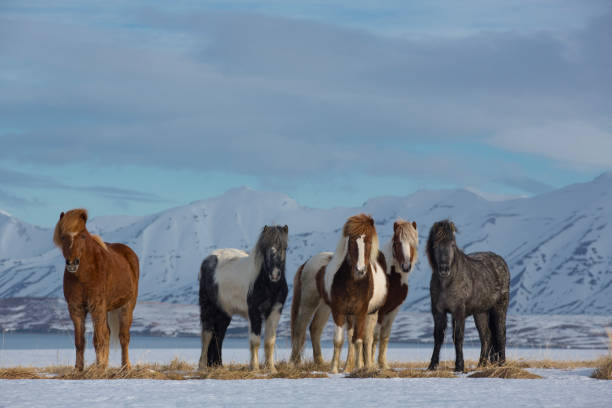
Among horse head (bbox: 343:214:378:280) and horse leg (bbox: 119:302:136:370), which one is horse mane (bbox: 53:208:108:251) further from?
horse head (bbox: 343:214:378:280)

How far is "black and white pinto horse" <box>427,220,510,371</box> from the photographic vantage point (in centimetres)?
1455

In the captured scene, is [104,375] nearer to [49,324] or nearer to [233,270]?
[233,270]

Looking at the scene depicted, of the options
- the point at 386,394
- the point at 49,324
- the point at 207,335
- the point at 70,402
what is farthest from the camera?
the point at 49,324

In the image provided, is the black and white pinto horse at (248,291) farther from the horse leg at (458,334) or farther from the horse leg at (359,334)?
the horse leg at (458,334)

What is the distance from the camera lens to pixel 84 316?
13352 mm

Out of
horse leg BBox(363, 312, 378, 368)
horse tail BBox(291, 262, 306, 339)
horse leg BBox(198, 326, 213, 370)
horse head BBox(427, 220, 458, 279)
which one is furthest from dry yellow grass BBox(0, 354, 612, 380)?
horse head BBox(427, 220, 458, 279)

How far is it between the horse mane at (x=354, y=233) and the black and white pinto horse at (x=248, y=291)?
894 mm

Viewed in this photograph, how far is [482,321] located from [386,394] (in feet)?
18.6

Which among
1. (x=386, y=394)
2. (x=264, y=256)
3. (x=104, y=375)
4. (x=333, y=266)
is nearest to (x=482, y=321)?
(x=333, y=266)

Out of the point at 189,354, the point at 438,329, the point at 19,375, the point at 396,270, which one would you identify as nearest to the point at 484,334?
the point at 438,329

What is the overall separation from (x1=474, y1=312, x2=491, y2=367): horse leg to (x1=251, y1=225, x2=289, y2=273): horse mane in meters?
4.15

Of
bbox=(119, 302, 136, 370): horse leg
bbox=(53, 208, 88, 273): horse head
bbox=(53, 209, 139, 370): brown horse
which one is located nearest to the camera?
bbox=(53, 208, 88, 273): horse head

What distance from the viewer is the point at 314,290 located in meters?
16.1

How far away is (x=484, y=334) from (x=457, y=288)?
2.06m
